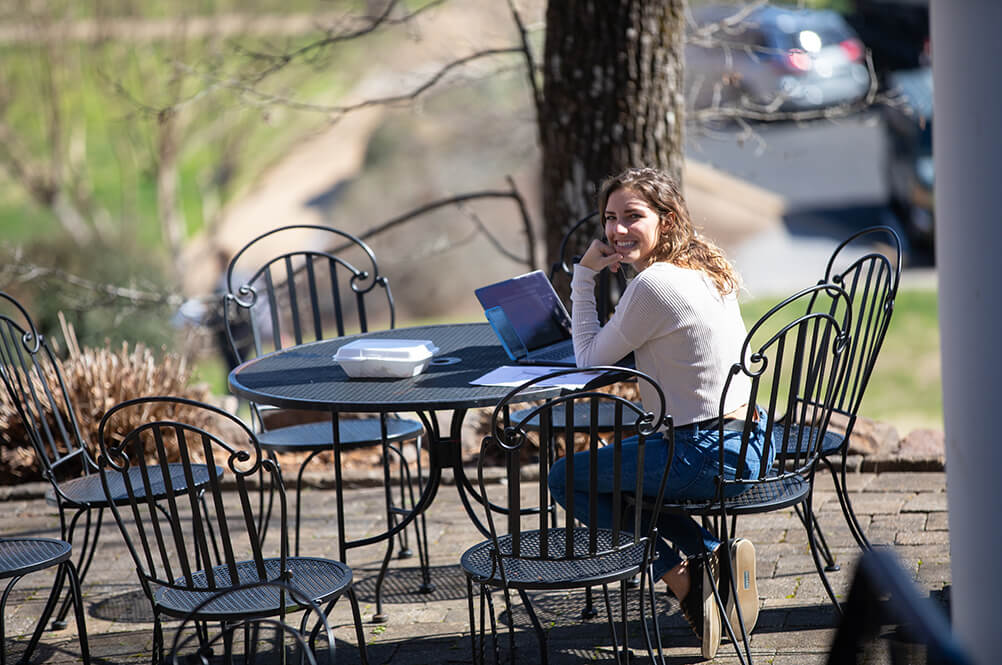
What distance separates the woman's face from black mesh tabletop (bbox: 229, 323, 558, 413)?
0.46 m

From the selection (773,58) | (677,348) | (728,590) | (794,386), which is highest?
(773,58)

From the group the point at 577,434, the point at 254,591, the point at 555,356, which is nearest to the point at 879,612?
the point at 254,591

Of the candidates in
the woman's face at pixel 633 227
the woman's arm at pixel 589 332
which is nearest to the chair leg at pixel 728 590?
the woman's arm at pixel 589 332

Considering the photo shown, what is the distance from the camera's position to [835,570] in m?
3.84

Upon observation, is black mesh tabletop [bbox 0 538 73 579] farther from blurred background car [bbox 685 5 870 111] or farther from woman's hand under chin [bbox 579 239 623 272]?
blurred background car [bbox 685 5 870 111]

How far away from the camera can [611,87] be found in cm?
529

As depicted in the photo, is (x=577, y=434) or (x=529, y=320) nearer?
(x=529, y=320)

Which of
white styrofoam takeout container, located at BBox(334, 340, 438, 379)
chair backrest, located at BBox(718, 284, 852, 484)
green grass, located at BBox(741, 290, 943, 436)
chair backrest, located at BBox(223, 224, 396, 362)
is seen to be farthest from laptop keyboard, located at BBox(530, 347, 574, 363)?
green grass, located at BBox(741, 290, 943, 436)

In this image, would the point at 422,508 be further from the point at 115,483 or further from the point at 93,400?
the point at 93,400

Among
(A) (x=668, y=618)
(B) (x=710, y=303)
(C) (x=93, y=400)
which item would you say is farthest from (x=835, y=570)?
(C) (x=93, y=400)

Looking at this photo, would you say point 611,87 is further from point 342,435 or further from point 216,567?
point 216,567

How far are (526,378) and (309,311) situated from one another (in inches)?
234

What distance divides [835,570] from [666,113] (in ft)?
7.56

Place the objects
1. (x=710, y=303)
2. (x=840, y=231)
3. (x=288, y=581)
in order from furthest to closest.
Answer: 1. (x=840, y=231)
2. (x=710, y=303)
3. (x=288, y=581)
